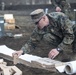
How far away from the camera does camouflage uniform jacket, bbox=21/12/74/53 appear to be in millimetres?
5781

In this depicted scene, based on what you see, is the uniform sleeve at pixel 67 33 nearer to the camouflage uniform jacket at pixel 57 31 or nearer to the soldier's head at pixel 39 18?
the camouflage uniform jacket at pixel 57 31

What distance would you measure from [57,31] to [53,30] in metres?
0.11

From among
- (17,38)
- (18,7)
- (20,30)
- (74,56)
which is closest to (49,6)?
(18,7)

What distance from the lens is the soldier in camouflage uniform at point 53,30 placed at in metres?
5.74

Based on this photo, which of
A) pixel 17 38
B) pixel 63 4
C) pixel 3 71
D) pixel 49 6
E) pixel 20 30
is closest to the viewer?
pixel 3 71

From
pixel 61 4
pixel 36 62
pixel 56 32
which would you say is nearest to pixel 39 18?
pixel 56 32

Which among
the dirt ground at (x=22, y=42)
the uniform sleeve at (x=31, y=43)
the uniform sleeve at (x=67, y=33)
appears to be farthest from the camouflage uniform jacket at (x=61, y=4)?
the uniform sleeve at (x=67, y=33)

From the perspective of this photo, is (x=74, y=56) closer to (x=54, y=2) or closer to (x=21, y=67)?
(x=21, y=67)

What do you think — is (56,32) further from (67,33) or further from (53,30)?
(67,33)

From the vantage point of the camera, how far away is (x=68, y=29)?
18.8 feet

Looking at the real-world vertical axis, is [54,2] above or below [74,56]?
above

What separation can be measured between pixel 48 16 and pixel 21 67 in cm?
122

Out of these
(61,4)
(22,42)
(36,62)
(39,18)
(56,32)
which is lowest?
(22,42)

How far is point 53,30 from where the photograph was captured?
6.29 m
